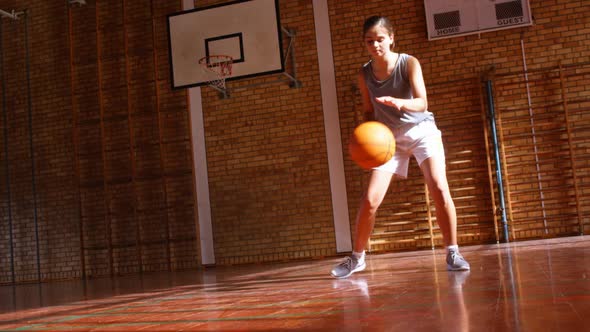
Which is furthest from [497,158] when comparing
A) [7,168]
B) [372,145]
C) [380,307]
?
[7,168]

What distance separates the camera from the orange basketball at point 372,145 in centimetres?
334

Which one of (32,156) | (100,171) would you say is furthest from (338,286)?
(32,156)

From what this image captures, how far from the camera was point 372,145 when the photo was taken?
10.9ft

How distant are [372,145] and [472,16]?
5277mm

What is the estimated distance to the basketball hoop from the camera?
309 inches

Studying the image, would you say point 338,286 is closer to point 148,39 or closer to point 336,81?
point 336,81

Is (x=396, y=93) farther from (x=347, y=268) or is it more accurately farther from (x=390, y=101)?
(x=347, y=268)

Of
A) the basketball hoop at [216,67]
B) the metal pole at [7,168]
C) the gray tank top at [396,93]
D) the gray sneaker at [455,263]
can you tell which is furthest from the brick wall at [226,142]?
the gray tank top at [396,93]

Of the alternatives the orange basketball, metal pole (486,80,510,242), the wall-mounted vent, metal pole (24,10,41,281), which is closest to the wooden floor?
the orange basketball

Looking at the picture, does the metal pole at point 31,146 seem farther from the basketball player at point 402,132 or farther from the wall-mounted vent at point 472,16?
the basketball player at point 402,132

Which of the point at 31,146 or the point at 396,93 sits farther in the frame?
the point at 31,146

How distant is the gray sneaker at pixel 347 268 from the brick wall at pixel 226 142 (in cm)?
399

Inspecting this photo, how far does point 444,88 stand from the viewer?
7.95 meters

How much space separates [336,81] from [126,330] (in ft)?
20.9
